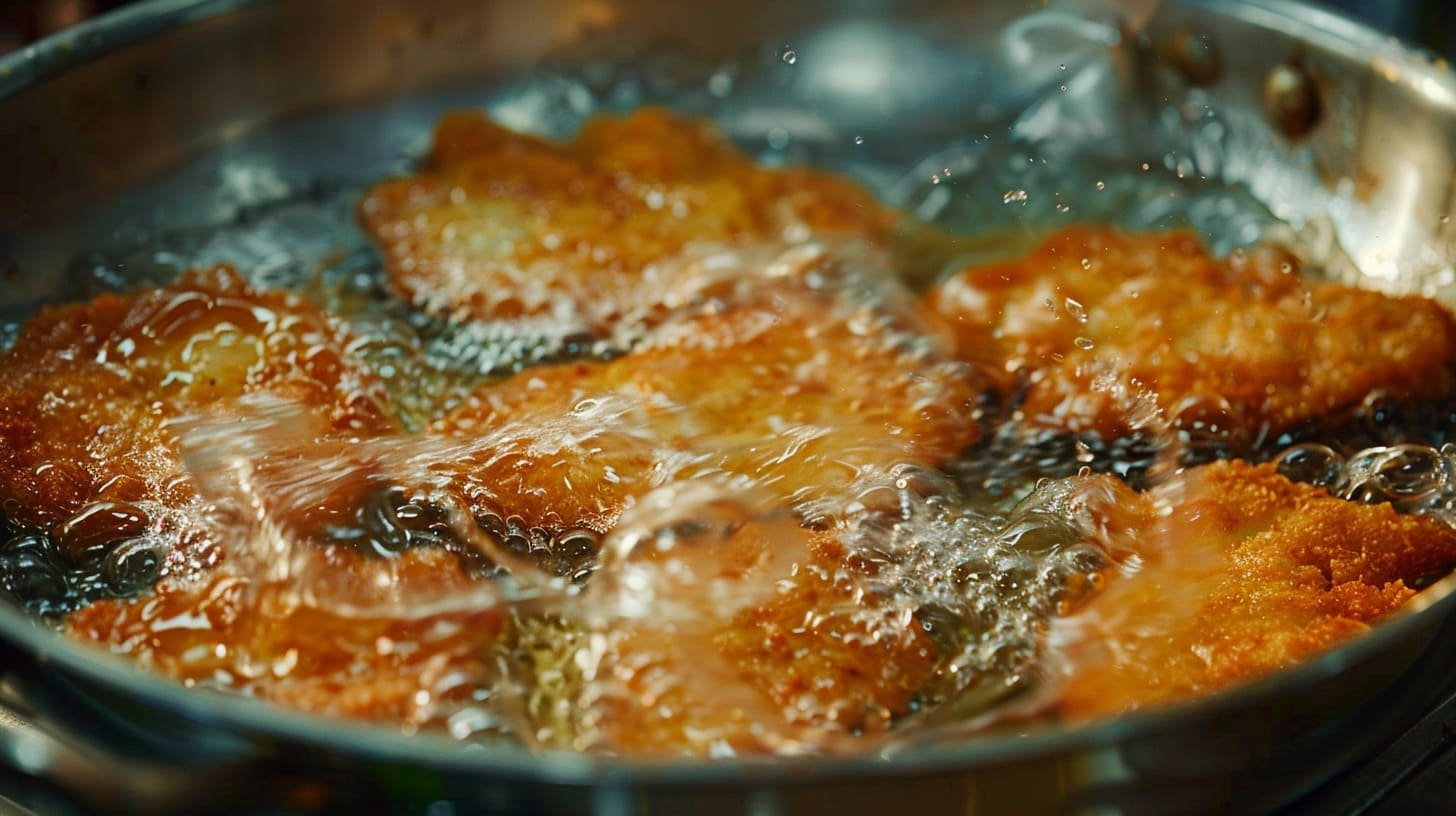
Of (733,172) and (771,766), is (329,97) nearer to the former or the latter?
(733,172)

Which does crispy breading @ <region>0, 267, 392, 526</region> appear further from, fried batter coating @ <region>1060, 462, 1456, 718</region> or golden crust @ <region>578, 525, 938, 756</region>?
fried batter coating @ <region>1060, 462, 1456, 718</region>

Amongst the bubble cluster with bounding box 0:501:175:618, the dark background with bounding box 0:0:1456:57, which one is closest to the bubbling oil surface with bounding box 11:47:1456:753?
the bubble cluster with bounding box 0:501:175:618

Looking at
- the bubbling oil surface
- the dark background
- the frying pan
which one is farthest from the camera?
the dark background

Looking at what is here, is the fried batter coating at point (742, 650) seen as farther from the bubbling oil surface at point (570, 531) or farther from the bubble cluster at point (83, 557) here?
the bubble cluster at point (83, 557)

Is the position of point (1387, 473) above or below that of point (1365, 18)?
below

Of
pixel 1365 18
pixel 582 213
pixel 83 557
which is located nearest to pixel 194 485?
pixel 83 557

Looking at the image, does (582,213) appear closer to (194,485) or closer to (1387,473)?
(194,485)
